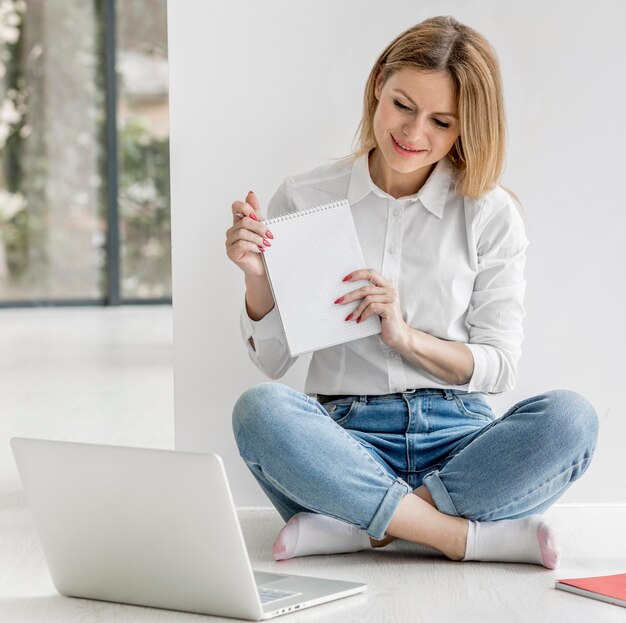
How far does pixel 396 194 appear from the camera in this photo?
1606mm

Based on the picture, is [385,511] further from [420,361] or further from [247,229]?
[247,229]

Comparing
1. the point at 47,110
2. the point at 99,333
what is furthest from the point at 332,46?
the point at 47,110

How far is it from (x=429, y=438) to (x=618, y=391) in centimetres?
45

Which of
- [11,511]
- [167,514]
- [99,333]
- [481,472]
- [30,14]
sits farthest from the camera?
[30,14]

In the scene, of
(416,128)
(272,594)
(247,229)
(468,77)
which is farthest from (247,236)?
(272,594)

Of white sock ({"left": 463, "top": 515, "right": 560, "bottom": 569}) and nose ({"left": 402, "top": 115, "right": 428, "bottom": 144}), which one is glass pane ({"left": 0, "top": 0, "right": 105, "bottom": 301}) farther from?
white sock ({"left": 463, "top": 515, "right": 560, "bottom": 569})

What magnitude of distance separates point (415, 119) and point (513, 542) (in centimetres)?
59

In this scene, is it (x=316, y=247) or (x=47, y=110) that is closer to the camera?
(x=316, y=247)

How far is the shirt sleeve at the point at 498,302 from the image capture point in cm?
151

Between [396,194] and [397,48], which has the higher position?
[397,48]

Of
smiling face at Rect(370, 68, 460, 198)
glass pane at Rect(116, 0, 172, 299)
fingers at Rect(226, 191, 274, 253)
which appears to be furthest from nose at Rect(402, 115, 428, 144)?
glass pane at Rect(116, 0, 172, 299)

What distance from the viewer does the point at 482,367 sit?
4.91ft

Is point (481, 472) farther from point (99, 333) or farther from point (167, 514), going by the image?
point (99, 333)

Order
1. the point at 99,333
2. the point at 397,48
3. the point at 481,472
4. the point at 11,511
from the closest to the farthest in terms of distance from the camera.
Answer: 1. the point at 481,472
2. the point at 397,48
3. the point at 11,511
4. the point at 99,333
